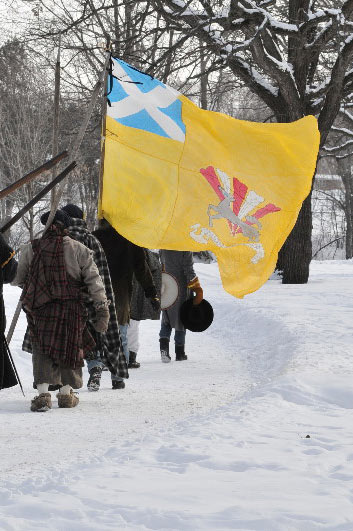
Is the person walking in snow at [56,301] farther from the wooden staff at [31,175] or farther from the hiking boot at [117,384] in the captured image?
the hiking boot at [117,384]

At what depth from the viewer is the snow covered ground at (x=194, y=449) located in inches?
141

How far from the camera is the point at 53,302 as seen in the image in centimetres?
670

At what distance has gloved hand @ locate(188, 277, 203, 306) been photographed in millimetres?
8908

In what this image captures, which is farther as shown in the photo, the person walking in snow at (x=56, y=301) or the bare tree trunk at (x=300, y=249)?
the bare tree trunk at (x=300, y=249)

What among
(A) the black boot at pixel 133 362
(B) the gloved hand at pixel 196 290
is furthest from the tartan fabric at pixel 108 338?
(A) the black boot at pixel 133 362

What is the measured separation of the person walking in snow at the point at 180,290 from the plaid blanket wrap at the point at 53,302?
3018mm

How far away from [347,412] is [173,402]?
5.39 feet

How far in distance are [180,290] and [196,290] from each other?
2.17 ft

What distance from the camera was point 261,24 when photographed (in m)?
13.8

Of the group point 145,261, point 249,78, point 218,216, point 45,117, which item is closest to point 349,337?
point 145,261

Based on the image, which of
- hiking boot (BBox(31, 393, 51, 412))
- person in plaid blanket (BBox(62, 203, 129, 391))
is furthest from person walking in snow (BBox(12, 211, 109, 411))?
person in plaid blanket (BBox(62, 203, 129, 391))

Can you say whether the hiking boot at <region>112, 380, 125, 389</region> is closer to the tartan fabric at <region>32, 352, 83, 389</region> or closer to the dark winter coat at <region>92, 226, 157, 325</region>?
the dark winter coat at <region>92, 226, 157, 325</region>

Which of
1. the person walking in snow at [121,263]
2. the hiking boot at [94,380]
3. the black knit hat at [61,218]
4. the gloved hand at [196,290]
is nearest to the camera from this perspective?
the black knit hat at [61,218]

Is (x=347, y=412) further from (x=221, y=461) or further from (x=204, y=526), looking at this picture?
(x=204, y=526)
